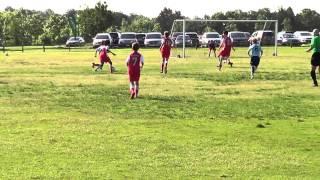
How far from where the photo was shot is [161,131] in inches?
497

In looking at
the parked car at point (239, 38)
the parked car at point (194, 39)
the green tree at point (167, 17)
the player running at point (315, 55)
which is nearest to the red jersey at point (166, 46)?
the player running at point (315, 55)

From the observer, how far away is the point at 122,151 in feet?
34.4

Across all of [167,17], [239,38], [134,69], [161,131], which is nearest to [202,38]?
[239,38]

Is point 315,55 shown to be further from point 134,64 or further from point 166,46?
point 166,46

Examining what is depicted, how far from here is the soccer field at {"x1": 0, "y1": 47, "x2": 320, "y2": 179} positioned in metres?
9.23

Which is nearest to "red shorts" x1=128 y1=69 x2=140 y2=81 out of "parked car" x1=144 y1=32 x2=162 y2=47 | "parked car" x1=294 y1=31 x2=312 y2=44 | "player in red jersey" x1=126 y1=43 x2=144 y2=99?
"player in red jersey" x1=126 y1=43 x2=144 y2=99

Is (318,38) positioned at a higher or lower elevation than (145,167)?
higher

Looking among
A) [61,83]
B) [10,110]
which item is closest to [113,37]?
[61,83]

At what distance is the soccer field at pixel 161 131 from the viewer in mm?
9234

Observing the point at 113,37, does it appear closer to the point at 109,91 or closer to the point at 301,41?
the point at 301,41

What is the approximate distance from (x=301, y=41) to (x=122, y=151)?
70.4 meters

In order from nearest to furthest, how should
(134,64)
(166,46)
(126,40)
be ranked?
(134,64) → (166,46) → (126,40)

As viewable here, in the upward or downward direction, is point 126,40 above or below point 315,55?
below

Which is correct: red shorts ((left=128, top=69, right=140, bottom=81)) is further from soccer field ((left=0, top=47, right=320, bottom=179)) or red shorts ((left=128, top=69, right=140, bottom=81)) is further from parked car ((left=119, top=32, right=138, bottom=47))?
parked car ((left=119, top=32, right=138, bottom=47))
